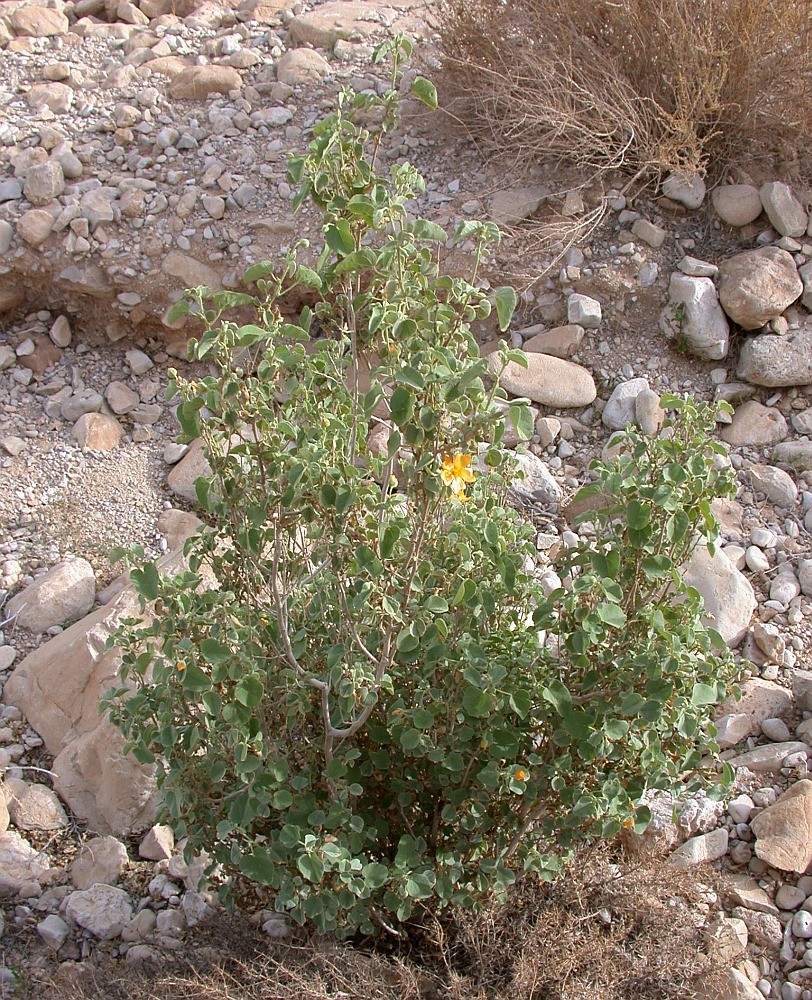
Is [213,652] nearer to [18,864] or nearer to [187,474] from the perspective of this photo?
[18,864]

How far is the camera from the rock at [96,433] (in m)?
4.38

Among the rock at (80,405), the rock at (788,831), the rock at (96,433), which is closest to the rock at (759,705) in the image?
the rock at (788,831)

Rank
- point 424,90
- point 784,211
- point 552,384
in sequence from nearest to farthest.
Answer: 1. point 424,90
2. point 552,384
3. point 784,211

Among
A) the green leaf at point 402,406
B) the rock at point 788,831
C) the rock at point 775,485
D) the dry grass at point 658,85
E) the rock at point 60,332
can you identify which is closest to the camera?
the green leaf at point 402,406

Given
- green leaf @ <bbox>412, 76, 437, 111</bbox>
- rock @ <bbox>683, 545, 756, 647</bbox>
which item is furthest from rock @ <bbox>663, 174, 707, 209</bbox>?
green leaf @ <bbox>412, 76, 437, 111</bbox>

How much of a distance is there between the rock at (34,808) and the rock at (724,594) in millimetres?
2071

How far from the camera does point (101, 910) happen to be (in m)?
2.75

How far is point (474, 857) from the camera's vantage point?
2.26 metres

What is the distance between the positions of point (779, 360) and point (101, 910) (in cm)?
306

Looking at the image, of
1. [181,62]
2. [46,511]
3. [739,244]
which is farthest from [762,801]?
[181,62]

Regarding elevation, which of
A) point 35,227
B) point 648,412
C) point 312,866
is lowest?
point 35,227

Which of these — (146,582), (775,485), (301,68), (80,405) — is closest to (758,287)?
(775,485)

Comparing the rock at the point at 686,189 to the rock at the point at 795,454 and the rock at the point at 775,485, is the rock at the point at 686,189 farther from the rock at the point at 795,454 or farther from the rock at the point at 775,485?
the rock at the point at 775,485

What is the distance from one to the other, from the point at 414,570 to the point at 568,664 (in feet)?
1.61
